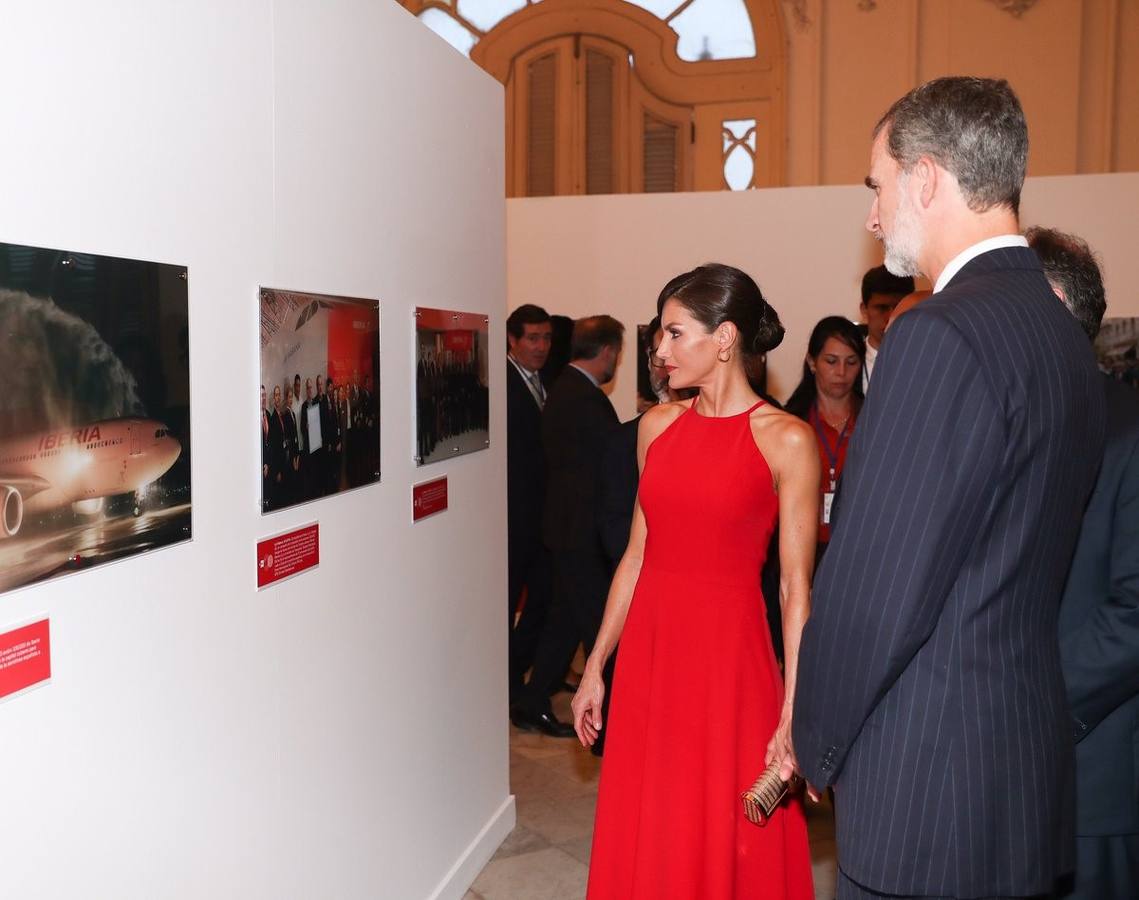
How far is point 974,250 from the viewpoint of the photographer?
1.98 meters

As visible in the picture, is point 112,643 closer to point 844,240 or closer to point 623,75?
point 844,240

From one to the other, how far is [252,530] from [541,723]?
3.76 m

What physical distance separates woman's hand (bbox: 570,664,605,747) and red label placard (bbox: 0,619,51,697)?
1.62 metres

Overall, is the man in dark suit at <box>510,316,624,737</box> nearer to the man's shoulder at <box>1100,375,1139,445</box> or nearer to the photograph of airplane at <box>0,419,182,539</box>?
the man's shoulder at <box>1100,375,1139,445</box>

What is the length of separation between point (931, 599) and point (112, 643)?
62.7 inches

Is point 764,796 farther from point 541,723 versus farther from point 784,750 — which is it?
point 541,723

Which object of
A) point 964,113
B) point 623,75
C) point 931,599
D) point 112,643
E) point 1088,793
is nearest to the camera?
point 931,599

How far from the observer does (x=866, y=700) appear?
1.91 m

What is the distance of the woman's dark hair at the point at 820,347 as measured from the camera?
551cm

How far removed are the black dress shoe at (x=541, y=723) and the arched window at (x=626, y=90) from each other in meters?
7.31

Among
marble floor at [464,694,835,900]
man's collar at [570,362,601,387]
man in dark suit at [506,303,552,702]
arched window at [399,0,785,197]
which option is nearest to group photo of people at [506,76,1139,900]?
marble floor at [464,694,835,900]

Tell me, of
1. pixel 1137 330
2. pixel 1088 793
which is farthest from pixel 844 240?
pixel 1088 793

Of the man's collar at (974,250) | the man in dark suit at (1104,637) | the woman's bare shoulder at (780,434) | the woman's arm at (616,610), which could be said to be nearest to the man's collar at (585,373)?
the woman's arm at (616,610)

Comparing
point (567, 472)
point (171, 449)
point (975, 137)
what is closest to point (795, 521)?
point (975, 137)
